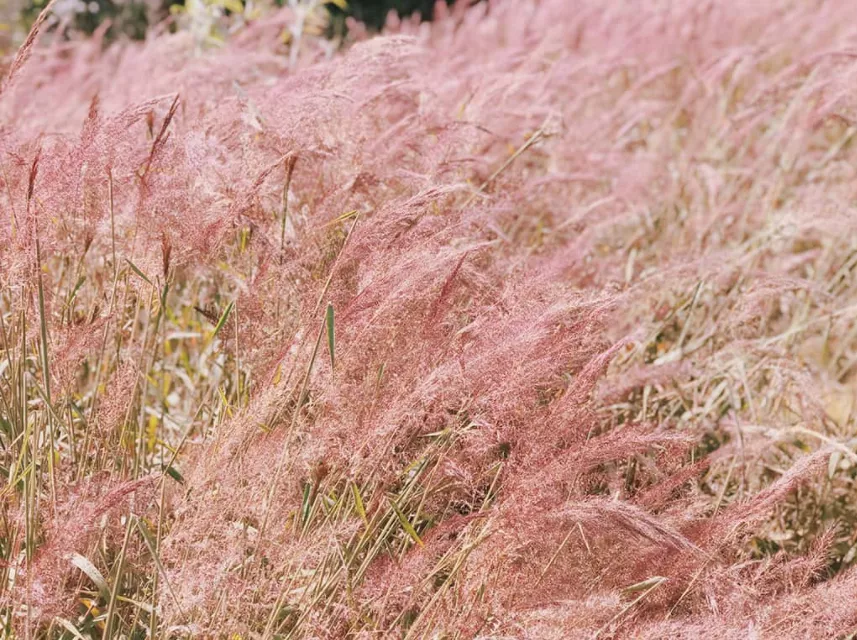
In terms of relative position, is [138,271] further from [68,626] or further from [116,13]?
[116,13]

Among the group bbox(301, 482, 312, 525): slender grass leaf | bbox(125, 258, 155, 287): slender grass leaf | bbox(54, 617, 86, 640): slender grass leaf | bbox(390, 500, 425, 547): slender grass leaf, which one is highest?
bbox(125, 258, 155, 287): slender grass leaf

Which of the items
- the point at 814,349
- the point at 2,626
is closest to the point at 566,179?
the point at 814,349

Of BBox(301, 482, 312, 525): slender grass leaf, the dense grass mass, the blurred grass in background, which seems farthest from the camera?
the blurred grass in background

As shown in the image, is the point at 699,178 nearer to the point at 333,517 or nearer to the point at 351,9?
the point at 333,517

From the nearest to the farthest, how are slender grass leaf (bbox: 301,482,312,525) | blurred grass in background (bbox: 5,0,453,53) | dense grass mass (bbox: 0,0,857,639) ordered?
1. dense grass mass (bbox: 0,0,857,639)
2. slender grass leaf (bbox: 301,482,312,525)
3. blurred grass in background (bbox: 5,0,453,53)

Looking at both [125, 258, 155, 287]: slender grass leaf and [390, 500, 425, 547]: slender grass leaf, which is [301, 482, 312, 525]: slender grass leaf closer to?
[390, 500, 425, 547]: slender grass leaf

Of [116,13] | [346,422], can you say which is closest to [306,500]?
[346,422]

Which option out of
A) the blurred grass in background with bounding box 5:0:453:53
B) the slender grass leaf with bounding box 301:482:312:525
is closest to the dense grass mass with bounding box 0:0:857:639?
the slender grass leaf with bounding box 301:482:312:525

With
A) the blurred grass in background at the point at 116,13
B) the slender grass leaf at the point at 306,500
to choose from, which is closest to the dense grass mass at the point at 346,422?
the slender grass leaf at the point at 306,500

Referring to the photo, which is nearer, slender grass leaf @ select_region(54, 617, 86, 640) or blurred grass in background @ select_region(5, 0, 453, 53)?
slender grass leaf @ select_region(54, 617, 86, 640)

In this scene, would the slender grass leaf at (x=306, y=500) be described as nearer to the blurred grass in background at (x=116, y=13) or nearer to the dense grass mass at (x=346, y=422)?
the dense grass mass at (x=346, y=422)

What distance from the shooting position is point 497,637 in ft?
4.75

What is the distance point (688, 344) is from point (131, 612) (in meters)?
1.55

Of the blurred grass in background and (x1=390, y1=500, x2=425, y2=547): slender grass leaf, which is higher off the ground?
the blurred grass in background
